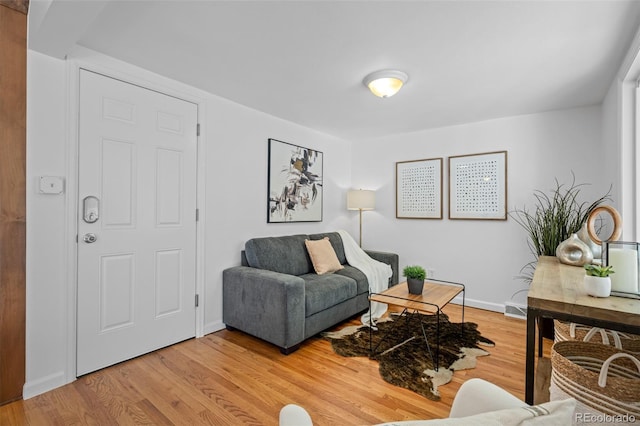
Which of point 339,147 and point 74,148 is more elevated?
point 339,147

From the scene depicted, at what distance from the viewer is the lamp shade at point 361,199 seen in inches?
171

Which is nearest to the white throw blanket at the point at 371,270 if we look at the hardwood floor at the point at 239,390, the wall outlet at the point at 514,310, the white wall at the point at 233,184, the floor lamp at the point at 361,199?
the floor lamp at the point at 361,199

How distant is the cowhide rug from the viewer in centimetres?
212

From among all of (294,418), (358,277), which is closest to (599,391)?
(294,418)

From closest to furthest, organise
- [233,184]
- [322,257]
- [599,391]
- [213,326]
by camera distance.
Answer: [599,391], [213,326], [233,184], [322,257]

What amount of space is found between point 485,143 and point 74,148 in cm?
406

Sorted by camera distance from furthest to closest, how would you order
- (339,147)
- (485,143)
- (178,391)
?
(339,147)
(485,143)
(178,391)

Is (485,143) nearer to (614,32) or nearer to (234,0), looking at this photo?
(614,32)

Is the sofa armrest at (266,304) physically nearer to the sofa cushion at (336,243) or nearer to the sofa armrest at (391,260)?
the sofa cushion at (336,243)

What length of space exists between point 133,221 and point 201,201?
0.60 meters

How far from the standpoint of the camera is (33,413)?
1.77m

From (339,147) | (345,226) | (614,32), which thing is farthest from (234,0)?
(345,226)

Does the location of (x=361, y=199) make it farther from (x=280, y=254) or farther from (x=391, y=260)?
(x=280, y=254)

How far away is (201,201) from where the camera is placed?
9.41 feet
